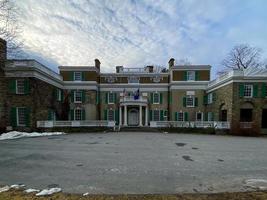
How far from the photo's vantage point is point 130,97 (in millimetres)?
26062

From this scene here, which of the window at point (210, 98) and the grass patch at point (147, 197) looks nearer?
the grass patch at point (147, 197)

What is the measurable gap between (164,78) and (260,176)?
73.1 ft

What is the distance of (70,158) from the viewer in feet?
27.1

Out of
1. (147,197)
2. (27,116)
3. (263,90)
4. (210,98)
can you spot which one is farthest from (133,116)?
(147,197)

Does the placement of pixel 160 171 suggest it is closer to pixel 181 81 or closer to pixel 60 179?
pixel 60 179

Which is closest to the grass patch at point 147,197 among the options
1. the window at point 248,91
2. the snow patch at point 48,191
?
the snow patch at point 48,191

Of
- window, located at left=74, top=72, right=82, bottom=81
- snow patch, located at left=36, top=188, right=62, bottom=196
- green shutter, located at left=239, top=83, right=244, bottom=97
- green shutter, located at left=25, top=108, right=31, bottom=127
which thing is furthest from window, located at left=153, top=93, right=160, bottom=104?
snow patch, located at left=36, top=188, right=62, bottom=196

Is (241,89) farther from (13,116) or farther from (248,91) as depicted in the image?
(13,116)

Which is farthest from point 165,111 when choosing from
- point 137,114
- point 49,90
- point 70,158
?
point 70,158

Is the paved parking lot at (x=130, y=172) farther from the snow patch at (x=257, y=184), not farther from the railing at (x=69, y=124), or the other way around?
the railing at (x=69, y=124)

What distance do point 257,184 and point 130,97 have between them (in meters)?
21.4

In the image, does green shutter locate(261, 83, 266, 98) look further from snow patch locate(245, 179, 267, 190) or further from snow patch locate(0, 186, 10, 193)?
snow patch locate(0, 186, 10, 193)

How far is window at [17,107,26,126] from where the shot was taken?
1873 centimetres

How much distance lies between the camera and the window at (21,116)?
1873 cm
